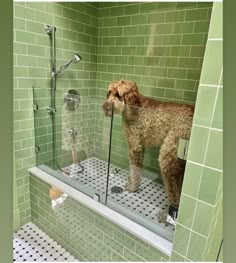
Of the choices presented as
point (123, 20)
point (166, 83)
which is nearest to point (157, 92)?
point (166, 83)

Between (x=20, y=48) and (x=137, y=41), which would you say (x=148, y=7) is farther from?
(x=20, y=48)

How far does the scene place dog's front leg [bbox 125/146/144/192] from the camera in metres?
1.60

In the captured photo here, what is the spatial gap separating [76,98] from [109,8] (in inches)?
37.1

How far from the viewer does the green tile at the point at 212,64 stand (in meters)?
0.68

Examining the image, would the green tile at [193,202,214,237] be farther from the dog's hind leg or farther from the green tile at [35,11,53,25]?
the green tile at [35,11,53,25]

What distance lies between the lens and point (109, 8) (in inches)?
74.1

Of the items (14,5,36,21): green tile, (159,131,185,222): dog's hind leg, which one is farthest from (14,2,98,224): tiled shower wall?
(159,131,185,222): dog's hind leg

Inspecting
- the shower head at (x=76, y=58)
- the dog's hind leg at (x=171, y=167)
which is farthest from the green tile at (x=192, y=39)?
the shower head at (x=76, y=58)

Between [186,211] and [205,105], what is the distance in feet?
1.56

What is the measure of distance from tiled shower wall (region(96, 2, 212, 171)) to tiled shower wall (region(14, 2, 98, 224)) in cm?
25

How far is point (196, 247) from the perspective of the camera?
854mm

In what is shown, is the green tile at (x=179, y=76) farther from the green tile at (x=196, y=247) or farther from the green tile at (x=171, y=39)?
the green tile at (x=196, y=247)
